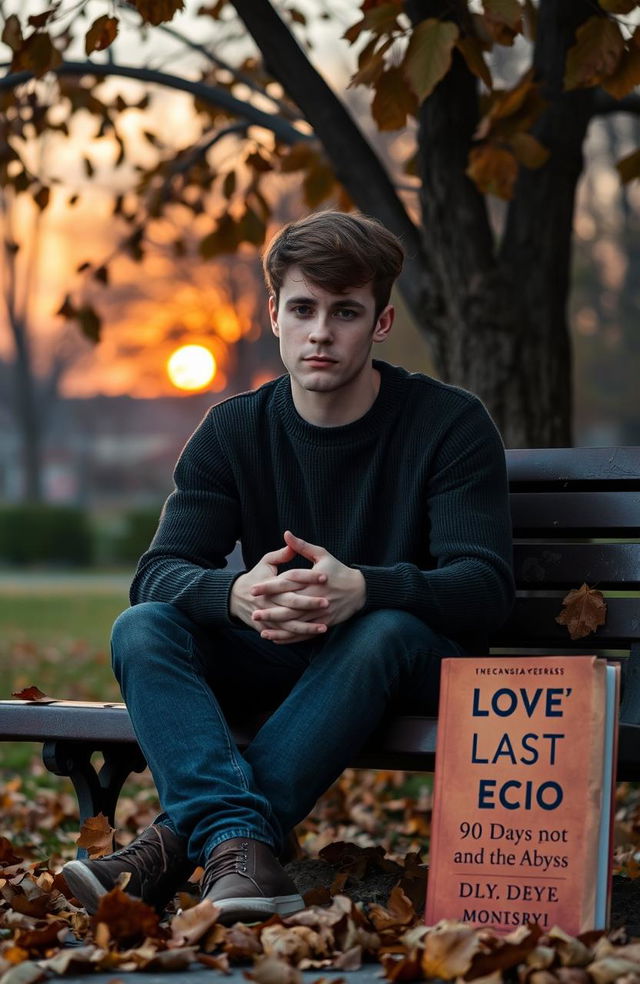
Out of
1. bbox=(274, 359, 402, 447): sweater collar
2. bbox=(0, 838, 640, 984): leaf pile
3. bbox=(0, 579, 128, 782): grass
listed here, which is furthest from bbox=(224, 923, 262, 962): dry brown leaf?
bbox=(0, 579, 128, 782): grass

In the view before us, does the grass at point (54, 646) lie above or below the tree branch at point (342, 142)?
below

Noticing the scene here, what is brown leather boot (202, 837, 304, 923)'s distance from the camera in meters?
2.93

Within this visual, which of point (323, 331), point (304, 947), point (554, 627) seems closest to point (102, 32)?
point (323, 331)

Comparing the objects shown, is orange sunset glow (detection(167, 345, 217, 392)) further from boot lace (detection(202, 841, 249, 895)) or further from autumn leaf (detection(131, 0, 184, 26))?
boot lace (detection(202, 841, 249, 895))

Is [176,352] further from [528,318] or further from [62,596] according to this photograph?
[528,318]

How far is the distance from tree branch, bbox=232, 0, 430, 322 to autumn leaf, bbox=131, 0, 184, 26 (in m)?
1.21

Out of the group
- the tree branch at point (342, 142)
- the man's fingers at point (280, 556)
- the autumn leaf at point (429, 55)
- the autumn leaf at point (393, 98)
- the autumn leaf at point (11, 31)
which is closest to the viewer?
the man's fingers at point (280, 556)

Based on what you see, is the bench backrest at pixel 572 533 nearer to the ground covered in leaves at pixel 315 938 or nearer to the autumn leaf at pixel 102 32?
the ground covered in leaves at pixel 315 938

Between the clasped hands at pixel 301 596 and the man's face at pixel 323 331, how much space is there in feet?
1.62

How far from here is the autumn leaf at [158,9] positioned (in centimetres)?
420

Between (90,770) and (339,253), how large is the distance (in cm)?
155

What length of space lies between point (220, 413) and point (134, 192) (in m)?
3.76

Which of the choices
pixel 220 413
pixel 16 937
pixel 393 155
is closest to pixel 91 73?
pixel 220 413

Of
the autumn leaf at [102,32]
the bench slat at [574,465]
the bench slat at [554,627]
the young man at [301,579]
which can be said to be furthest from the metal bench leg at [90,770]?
the autumn leaf at [102,32]
